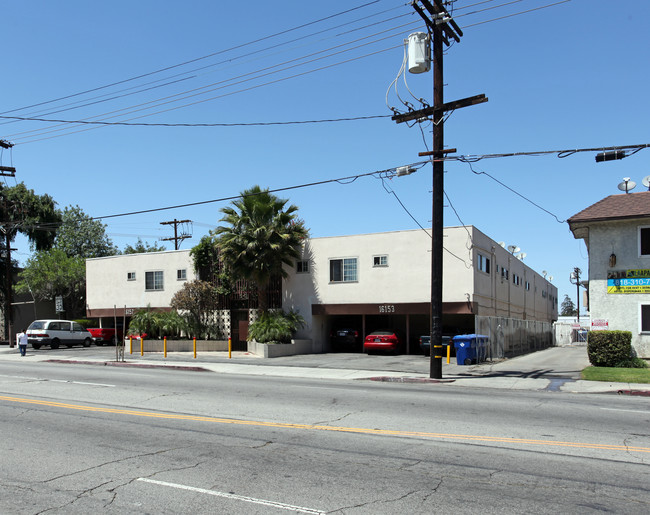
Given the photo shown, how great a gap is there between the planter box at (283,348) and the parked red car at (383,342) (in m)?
3.53

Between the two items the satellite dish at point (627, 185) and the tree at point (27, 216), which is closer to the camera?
the satellite dish at point (627, 185)

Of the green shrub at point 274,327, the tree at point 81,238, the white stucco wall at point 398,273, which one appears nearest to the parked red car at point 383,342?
the white stucco wall at point 398,273

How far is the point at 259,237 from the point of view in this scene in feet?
97.7

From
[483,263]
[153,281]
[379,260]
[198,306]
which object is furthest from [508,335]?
[153,281]

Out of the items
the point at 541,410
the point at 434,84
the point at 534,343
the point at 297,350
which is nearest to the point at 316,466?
the point at 541,410

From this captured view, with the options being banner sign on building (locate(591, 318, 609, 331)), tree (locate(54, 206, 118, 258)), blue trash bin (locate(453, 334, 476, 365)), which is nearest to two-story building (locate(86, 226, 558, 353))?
blue trash bin (locate(453, 334, 476, 365))

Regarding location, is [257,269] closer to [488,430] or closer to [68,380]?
[68,380]

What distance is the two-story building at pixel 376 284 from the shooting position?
27812 mm

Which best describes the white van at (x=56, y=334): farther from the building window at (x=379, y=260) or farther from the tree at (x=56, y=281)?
the building window at (x=379, y=260)

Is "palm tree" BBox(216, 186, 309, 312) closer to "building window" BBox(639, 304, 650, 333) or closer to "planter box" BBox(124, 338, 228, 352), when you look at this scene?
"planter box" BBox(124, 338, 228, 352)

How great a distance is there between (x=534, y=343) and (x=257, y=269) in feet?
67.4

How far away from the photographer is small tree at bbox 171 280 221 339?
109ft

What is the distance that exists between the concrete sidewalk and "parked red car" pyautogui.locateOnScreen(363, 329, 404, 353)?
730 millimetres

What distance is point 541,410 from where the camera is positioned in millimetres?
11008
